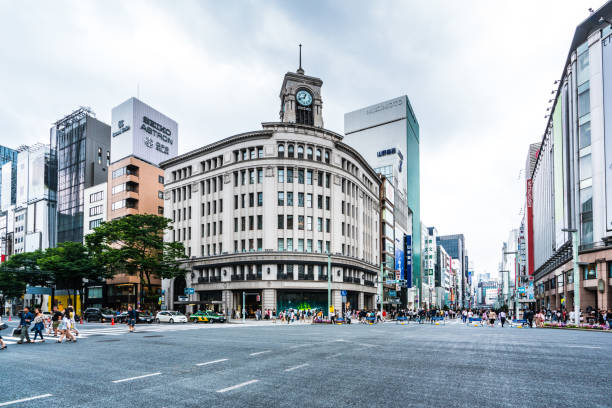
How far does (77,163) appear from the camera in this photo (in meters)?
105

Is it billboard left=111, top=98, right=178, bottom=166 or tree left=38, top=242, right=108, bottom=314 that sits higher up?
billboard left=111, top=98, right=178, bottom=166

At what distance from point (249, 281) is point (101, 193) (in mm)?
48026

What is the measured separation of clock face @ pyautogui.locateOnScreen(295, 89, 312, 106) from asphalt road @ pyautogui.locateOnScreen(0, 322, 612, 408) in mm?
59685

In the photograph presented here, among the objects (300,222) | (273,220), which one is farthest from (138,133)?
(300,222)

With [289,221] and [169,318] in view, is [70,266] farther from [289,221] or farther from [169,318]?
[289,221]

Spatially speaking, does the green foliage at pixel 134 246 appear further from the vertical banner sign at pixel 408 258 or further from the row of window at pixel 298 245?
the vertical banner sign at pixel 408 258

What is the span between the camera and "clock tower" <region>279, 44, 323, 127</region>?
238 ft

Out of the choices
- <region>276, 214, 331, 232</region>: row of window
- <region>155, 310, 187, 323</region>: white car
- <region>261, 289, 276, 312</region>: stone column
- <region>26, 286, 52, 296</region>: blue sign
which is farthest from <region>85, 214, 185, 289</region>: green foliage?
<region>26, 286, 52, 296</region>: blue sign

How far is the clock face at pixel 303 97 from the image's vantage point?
73.6 m

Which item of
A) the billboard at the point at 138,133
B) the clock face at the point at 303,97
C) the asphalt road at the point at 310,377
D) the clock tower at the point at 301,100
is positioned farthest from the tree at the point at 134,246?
the asphalt road at the point at 310,377

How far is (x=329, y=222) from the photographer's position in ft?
216

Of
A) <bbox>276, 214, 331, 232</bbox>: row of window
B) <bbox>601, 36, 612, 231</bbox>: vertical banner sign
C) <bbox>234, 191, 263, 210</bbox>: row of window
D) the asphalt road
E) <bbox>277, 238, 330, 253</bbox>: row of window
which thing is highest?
<bbox>601, 36, 612, 231</bbox>: vertical banner sign

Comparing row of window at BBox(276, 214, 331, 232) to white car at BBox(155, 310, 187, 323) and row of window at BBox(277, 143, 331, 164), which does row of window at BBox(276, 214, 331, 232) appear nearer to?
row of window at BBox(277, 143, 331, 164)

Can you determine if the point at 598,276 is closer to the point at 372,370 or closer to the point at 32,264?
the point at 372,370
